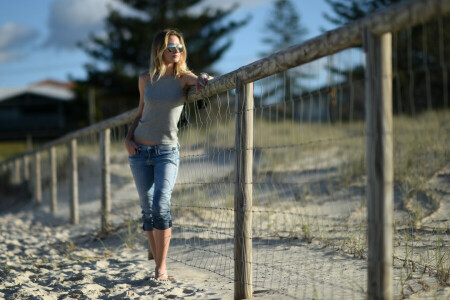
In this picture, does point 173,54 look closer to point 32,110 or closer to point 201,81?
point 201,81

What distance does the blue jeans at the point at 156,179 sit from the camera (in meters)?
3.23

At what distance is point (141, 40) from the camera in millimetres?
19438

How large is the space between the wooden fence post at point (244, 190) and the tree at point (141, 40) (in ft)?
54.9

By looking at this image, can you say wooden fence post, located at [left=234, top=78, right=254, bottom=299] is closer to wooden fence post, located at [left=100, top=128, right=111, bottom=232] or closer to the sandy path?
the sandy path

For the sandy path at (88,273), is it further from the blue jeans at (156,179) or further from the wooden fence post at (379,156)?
the wooden fence post at (379,156)

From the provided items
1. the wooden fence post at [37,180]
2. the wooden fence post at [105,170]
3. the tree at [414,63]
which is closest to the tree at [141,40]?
the tree at [414,63]

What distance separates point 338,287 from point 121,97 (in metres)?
18.8

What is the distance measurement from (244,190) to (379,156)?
107 centimetres

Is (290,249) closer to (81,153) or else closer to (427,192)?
(427,192)

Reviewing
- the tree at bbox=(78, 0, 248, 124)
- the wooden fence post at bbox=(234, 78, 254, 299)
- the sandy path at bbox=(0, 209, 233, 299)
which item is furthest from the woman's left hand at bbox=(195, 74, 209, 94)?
the tree at bbox=(78, 0, 248, 124)

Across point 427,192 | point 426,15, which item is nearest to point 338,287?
point 426,15

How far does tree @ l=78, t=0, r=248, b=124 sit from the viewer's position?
64.0 ft

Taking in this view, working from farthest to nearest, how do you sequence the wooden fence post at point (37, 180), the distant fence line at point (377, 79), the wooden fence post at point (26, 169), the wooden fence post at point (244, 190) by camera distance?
the wooden fence post at point (26, 169), the wooden fence post at point (37, 180), the wooden fence post at point (244, 190), the distant fence line at point (377, 79)

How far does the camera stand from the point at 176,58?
334cm
